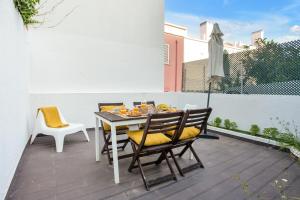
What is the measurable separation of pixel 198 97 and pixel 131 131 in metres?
4.02

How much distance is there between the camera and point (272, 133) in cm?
414

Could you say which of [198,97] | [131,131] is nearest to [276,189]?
[131,131]

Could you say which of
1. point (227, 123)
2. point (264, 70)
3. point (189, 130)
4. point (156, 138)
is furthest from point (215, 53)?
point (156, 138)

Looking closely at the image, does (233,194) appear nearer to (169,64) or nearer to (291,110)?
(291,110)

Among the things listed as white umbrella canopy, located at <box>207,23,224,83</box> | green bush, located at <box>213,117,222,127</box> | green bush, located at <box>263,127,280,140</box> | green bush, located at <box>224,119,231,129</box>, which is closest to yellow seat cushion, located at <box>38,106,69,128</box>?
white umbrella canopy, located at <box>207,23,224,83</box>

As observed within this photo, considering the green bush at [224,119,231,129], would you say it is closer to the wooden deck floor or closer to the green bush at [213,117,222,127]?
the green bush at [213,117,222,127]

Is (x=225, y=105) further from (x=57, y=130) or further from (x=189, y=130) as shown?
(x=57, y=130)

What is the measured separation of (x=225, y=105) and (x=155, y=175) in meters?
3.57

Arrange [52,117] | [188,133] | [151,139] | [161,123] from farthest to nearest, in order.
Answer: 1. [52,117]
2. [188,133]
3. [151,139]
4. [161,123]

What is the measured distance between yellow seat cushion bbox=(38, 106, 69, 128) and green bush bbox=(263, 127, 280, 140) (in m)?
4.56

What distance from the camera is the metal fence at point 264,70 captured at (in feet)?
13.7

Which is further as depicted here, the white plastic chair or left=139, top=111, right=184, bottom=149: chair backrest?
the white plastic chair

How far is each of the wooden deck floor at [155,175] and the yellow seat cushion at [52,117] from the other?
1.85 feet

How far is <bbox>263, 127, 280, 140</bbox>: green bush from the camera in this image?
4.13m
